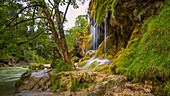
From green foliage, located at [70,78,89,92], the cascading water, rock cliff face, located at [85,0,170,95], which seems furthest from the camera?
the cascading water

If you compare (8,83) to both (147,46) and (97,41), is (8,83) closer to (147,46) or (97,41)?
(147,46)

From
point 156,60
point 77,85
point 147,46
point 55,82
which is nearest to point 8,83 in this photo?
point 55,82

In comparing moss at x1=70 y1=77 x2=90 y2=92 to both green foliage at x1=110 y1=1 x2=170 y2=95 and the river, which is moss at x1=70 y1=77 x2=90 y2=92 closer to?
green foliage at x1=110 y1=1 x2=170 y2=95

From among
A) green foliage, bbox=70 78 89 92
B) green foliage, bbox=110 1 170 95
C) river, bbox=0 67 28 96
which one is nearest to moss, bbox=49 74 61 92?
green foliage, bbox=70 78 89 92

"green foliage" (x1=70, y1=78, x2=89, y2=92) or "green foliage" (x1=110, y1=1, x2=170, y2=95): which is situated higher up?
"green foliage" (x1=110, y1=1, x2=170, y2=95)

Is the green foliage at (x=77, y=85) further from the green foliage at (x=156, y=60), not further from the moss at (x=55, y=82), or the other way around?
the green foliage at (x=156, y=60)

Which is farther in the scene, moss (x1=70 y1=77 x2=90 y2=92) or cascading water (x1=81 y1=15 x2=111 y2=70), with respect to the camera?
cascading water (x1=81 y1=15 x2=111 y2=70)

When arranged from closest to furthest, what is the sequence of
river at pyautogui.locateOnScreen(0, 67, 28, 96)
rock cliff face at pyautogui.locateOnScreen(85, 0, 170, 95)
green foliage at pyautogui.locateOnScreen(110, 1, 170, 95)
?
green foliage at pyautogui.locateOnScreen(110, 1, 170, 95)
rock cliff face at pyautogui.locateOnScreen(85, 0, 170, 95)
river at pyautogui.locateOnScreen(0, 67, 28, 96)

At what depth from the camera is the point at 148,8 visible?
420 cm

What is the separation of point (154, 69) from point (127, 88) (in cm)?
83

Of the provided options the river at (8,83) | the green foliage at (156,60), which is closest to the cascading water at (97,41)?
the green foliage at (156,60)

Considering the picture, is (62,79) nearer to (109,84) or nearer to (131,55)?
(109,84)

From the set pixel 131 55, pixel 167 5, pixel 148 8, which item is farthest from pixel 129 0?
pixel 131 55

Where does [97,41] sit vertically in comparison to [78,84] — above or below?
above
